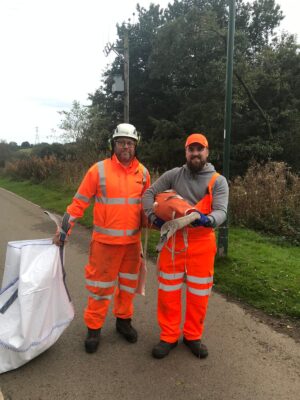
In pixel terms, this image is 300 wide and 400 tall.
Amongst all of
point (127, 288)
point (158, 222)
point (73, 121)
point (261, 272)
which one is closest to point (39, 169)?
point (73, 121)

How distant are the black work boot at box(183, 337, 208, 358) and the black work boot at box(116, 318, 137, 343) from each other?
0.55m

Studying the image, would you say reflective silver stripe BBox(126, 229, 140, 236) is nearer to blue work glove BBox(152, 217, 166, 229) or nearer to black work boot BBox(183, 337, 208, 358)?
blue work glove BBox(152, 217, 166, 229)

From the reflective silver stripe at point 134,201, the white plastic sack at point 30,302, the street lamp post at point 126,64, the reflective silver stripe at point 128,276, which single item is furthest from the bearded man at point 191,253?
the street lamp post at point 126,64

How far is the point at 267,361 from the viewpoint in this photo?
132 inches

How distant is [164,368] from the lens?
128 inches

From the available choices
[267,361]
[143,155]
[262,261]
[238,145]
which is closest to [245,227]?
[262,261]

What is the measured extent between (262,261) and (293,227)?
82.7 inches

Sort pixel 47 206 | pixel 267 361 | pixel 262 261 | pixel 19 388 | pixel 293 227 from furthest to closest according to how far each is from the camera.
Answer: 1. pixel 47 206
2. pixel 293 227
3. pixel 262 261
4. pixel 267 361
5. pixel 19 388

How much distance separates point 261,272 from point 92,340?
9.12 ft

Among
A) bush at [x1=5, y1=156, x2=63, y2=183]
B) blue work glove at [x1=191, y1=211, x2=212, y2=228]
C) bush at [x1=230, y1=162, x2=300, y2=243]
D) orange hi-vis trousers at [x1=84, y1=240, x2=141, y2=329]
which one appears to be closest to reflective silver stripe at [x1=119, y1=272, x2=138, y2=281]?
orange hi-vis trousers at [x1=84, y1=240, x2=141, y2=329]

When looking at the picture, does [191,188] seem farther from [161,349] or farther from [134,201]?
[161,349]

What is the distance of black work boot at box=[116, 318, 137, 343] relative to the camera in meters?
3.71

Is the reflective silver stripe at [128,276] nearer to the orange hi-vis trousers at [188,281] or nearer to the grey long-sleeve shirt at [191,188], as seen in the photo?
the orange hi-vis trousers at [188,281]

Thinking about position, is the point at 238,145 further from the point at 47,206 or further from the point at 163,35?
the point at 47,206
